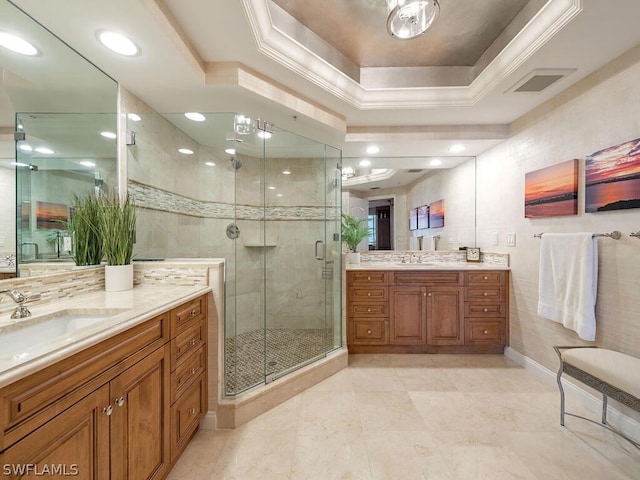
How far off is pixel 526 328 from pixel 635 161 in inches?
61.5

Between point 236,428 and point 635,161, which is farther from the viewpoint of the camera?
point 236,428

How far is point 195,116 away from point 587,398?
3.68 meters

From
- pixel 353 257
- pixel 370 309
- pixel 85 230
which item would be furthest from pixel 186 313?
pixel 353 257

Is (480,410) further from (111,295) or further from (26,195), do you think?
(26,195)

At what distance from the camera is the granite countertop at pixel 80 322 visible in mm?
651

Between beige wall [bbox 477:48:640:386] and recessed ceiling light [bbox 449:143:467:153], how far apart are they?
314 millimetres

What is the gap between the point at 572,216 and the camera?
6.38 feet

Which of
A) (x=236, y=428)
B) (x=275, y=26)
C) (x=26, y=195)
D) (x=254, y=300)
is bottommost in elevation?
(x=236, y=428)

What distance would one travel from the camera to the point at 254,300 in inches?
102

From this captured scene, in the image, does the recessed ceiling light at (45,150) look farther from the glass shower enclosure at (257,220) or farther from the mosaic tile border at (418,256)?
the mosaic tile border at (418,256)

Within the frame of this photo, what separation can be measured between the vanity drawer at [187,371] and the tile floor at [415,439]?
0.42 metres

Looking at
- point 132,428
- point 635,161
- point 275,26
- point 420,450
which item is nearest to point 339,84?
point 275,26

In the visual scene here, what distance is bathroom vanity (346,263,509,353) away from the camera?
2.63m

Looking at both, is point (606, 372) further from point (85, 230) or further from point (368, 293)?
point (85, 230)
